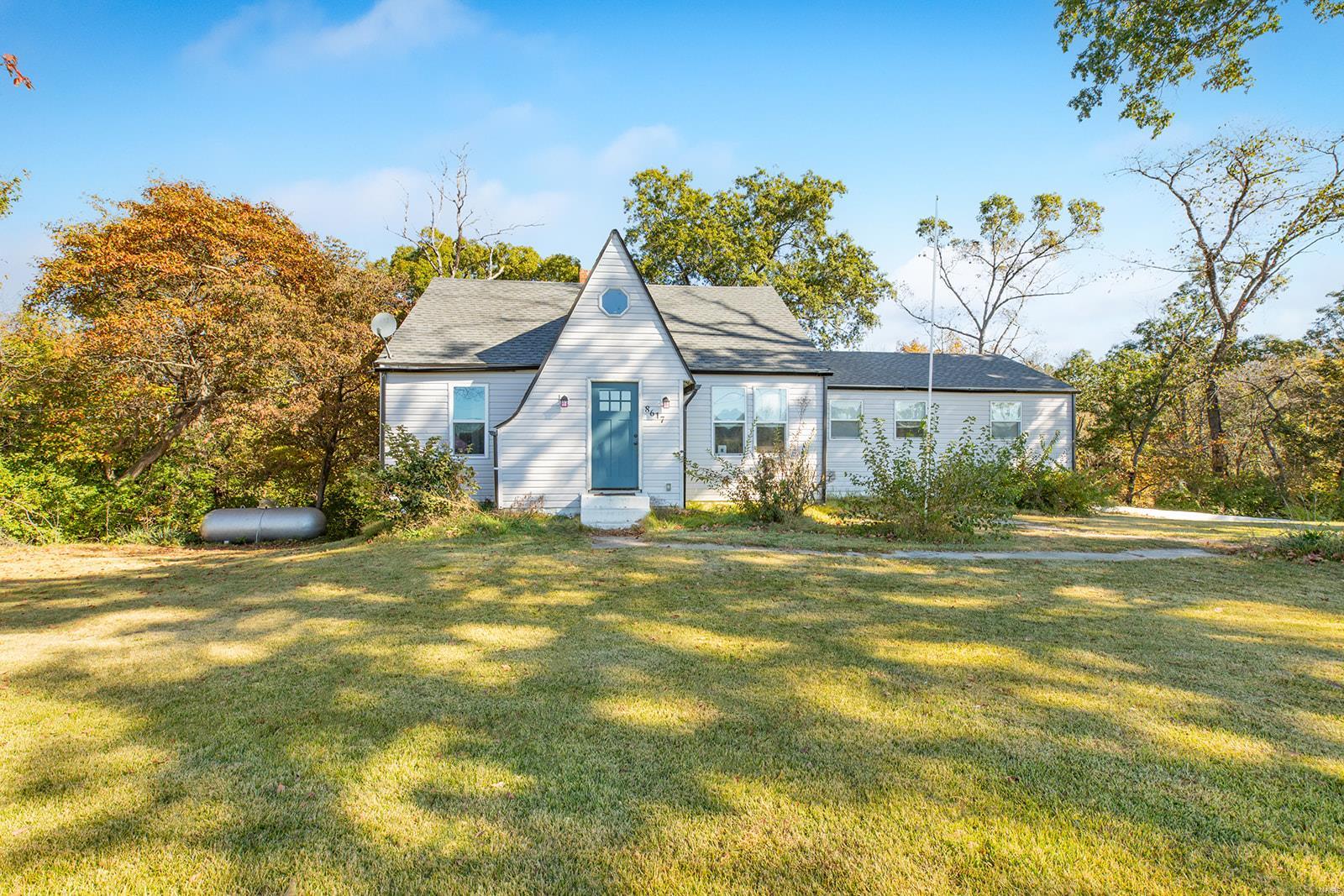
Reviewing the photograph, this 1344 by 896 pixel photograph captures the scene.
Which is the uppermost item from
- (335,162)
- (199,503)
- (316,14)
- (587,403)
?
(316,14)

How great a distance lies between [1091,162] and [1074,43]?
13.0 meters

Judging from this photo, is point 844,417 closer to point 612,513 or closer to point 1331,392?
point 612,513

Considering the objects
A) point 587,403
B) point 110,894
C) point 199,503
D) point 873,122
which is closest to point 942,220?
point 873,122

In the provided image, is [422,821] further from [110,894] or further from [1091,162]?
[1091,162]

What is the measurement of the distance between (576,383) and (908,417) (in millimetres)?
10833

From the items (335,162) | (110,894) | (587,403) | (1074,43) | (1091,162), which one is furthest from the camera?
(1091,162)

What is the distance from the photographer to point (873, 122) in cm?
1518

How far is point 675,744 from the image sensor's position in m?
3.29

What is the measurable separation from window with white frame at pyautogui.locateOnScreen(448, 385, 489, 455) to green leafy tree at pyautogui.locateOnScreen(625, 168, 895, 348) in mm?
15068

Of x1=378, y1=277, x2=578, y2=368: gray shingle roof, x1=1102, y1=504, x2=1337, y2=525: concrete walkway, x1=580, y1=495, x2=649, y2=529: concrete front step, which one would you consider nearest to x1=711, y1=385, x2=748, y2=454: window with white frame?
x1=378, y1=277, x2=578, y2=368: gray shingle roof

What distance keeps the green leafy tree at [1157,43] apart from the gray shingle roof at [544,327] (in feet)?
25.6

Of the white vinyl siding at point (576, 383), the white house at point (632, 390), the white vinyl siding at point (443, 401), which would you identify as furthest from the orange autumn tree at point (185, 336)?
the white vinyl siding at point (576, 383)

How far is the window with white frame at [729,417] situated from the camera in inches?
615

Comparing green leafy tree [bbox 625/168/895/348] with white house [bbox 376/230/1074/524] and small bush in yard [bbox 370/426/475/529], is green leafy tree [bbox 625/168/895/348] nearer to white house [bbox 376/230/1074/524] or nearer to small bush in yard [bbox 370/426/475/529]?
white house [bbox 376/230/1074/524]
